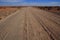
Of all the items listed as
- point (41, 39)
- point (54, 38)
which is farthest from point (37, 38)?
point (54, 38)

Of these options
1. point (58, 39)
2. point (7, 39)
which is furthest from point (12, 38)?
point (58, 39)

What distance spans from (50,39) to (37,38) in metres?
0.51

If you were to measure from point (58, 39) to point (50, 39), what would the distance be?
11.5 inches

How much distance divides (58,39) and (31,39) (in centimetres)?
99

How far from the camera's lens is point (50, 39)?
21.9 ft

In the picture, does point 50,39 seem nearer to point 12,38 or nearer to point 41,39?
point 41,39

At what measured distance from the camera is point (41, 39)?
6.72 m

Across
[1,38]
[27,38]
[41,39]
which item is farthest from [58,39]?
[1,38]

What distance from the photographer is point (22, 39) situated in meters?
6.73

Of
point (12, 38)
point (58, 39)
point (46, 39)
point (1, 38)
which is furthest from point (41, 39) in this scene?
point (1, 38)

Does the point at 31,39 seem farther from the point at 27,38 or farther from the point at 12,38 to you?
the point at 12,38

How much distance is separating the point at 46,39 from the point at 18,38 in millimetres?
1075

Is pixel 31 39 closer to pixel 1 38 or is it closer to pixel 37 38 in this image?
pixel 37 38

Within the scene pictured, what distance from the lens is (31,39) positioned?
21.9 ft
